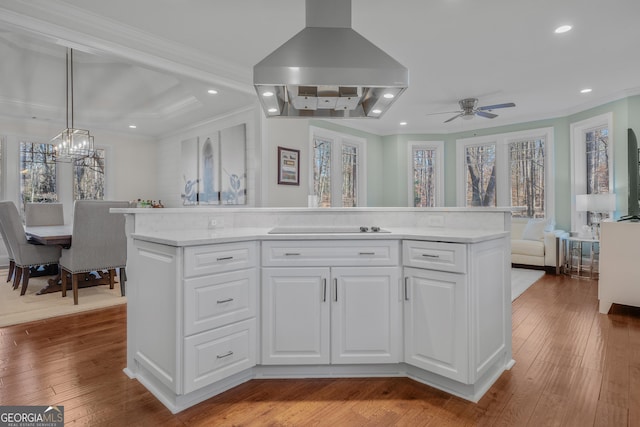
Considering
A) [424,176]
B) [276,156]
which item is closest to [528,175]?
[424,176]

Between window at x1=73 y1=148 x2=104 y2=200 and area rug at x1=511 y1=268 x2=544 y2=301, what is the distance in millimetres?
7425

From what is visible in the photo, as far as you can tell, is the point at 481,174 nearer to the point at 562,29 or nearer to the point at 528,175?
the point at 528,175

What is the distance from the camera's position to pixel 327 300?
202 cm

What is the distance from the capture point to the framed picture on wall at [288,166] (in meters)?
3.91

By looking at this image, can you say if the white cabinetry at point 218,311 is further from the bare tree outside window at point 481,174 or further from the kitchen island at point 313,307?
the bare tree outside window at point 481,174

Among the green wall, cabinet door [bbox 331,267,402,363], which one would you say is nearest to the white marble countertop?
cabinet door [bbox 331,267,402,363]

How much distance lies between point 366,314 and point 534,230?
483cm

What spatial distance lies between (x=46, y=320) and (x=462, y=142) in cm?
Result: 733

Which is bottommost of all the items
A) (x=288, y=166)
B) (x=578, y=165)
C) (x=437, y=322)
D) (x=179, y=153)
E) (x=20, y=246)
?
(x=437, y=322)

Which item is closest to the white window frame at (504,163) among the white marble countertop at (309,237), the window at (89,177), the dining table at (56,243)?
the white marble countertop at (309,237)

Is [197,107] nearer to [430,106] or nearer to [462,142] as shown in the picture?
[430,106]

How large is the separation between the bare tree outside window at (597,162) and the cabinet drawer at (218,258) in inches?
231

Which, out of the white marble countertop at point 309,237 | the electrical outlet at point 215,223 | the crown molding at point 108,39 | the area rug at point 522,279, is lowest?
the area rug at point 522,279

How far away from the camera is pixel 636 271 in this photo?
10.5 ft
